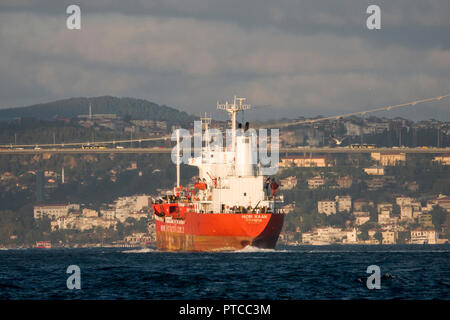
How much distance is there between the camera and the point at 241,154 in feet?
245

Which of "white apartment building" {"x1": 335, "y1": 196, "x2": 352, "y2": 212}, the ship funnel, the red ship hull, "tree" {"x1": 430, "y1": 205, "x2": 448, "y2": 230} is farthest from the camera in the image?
"white apartment building" {"x1": 335, "y1": 196, "x2": 352, "y2": 212}

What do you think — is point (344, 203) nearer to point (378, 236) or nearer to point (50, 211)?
point (378, 236)

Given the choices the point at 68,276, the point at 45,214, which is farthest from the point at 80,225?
the point at 68,276

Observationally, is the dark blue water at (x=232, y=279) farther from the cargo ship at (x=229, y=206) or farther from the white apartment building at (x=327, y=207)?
the white apartment building at (x=327, y=207)

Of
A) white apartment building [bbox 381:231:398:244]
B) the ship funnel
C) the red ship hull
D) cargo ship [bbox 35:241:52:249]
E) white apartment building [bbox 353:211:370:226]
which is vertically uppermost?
the ship funnel

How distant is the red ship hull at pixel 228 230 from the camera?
69.3 meters

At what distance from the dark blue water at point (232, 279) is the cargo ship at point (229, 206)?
6093 mm

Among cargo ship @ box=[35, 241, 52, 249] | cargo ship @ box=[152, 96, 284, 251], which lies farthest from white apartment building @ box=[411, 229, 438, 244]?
cargo ship @ box=[152, 96, 284, 251]

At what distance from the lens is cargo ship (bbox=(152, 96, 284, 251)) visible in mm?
69875

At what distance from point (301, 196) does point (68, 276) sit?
14847 cm

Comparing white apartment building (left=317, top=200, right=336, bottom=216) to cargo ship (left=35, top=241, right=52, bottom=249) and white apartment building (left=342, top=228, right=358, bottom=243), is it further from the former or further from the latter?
cargo ship (left=35, top=241, right=52, bottom=249)
